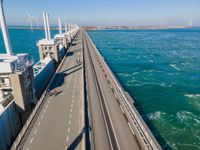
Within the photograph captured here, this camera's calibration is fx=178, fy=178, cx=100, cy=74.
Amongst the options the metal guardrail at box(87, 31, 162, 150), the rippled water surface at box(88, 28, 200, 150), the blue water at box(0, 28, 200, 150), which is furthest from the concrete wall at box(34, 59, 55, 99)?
the rippled water surface at box(88, 28, 200, 150)

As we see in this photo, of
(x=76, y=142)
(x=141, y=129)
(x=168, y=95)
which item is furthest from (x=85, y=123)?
(x=168, y=95)

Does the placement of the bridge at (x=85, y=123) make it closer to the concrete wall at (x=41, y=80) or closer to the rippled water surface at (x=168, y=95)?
the concrete wall at (x=41, y=80)

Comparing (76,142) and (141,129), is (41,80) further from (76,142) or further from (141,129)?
(141,129)

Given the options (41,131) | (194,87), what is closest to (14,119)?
(41,131)

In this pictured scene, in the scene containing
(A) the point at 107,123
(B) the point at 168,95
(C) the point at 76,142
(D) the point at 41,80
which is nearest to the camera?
(C) the point at 76,142

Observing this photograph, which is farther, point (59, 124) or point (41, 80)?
point (41, 80)

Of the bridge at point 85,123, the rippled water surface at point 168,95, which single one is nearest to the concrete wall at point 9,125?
the bridge at point 85,123

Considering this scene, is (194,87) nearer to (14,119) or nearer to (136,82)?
(136,82)
